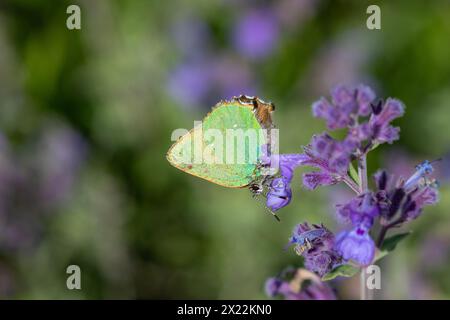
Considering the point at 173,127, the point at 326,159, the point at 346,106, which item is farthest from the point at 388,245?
the point at 173,127

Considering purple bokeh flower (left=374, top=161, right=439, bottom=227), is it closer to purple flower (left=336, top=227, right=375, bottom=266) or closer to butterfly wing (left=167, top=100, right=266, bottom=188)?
purple flower (left=336, top=227, right=375, bottom=266)

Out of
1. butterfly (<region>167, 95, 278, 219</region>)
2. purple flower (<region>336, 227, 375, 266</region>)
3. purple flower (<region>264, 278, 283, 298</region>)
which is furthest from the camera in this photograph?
purple flower (<region>264, 278, 283, 298</region>)

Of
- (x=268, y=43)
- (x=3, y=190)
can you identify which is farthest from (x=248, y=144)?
(x=268, y=43)

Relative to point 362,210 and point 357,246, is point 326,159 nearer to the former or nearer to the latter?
point 362,210

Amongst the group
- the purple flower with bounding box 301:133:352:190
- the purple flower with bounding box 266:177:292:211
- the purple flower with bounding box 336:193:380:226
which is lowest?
the purple flower with bounding box 336:193:380:226

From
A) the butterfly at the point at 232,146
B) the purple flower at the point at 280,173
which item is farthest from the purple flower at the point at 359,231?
the butterfly at the point at 232,146

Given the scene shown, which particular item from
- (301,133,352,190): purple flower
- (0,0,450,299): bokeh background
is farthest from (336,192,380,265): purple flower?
(0,0,450,299): bokeh background

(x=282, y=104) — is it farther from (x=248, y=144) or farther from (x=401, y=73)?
(x=248, y=144)
